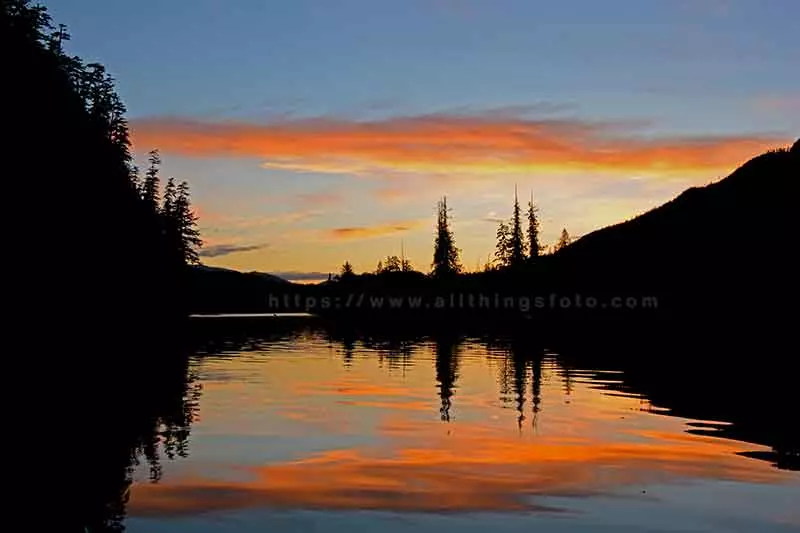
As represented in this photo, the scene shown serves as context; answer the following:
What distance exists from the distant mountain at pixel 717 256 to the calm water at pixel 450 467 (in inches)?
3181

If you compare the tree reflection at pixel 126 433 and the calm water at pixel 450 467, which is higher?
the tree reflection at pixel 126 433

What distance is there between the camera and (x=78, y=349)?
55.1 meters

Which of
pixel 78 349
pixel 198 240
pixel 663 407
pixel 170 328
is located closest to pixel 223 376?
pixel 78 349

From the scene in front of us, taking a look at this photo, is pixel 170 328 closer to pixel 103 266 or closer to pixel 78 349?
pixel 103 266

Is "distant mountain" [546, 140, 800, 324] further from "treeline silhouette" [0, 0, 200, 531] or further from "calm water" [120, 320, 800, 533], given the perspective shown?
"calm water" [120, 320, 800, 533]

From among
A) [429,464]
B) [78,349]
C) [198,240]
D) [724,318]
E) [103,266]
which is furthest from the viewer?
[198,240]

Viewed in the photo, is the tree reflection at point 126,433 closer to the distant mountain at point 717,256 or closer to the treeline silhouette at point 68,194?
the treeline silhouette at point 68,194

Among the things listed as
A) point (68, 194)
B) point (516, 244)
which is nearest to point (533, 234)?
point (516, 244)

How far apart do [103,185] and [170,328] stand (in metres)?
20.1

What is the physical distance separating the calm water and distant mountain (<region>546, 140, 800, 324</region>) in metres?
80.8

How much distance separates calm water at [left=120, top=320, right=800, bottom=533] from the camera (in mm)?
15164

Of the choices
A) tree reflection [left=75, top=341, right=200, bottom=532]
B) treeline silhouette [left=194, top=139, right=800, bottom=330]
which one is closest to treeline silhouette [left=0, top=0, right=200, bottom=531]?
tree reflection [left=75, top=341, right=200, bottom=532]

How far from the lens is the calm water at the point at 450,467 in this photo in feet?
49.8

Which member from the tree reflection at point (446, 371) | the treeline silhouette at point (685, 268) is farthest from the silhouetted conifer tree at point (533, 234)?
the tree reflection at point (446, 371)
